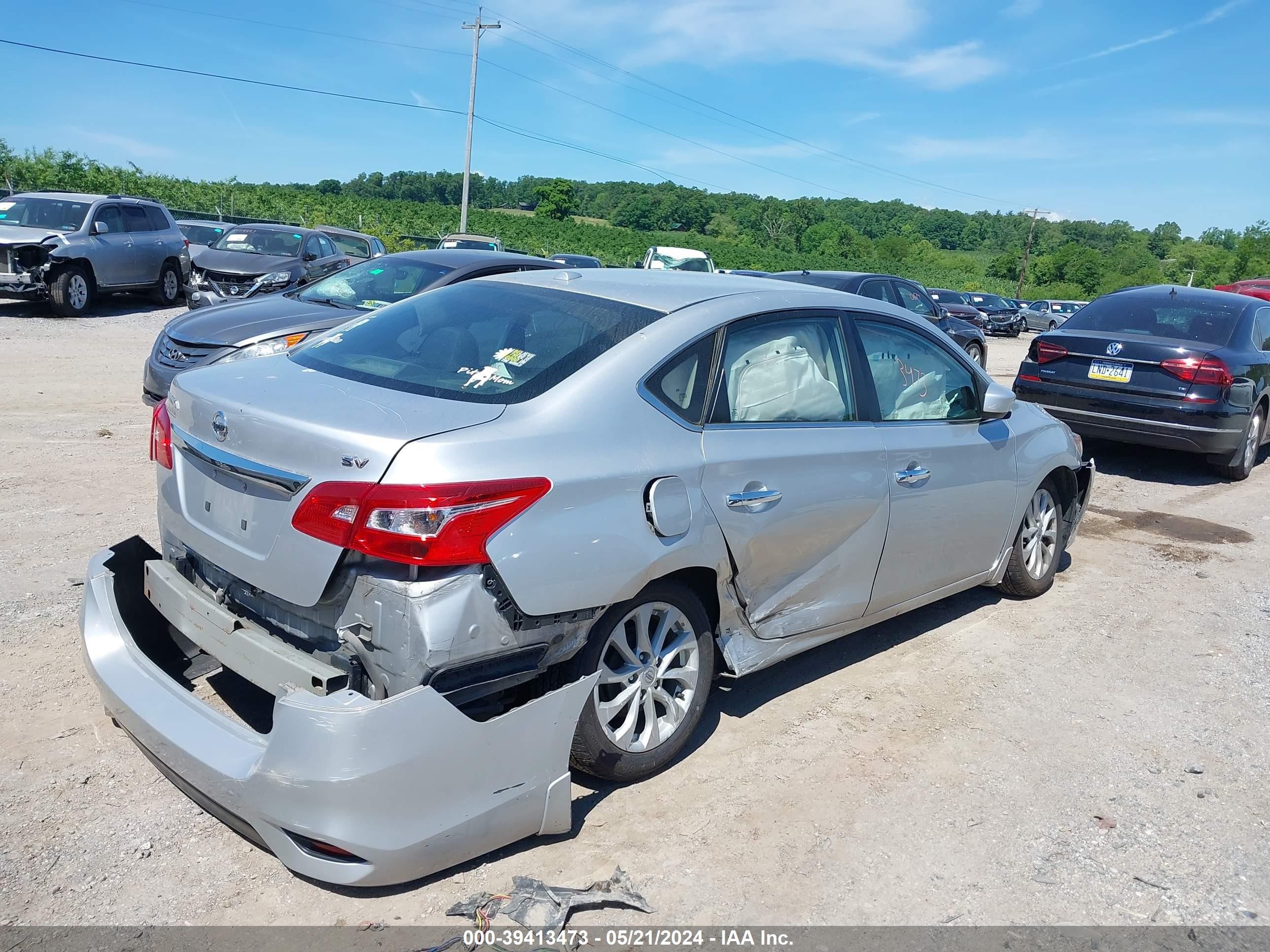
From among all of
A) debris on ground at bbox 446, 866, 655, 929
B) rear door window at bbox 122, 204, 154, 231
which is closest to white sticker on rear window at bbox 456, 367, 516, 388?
debris on ground at bbox 446, 866, 655, 929

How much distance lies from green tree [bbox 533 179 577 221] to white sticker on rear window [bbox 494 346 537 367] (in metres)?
83.1

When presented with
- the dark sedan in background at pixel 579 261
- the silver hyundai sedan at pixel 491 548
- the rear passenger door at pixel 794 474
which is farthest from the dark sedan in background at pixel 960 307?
the silver hyundai sedan at pixel 491 548

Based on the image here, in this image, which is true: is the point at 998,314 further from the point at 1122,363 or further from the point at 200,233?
the point at 1122,363

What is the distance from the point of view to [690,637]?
3.54 m

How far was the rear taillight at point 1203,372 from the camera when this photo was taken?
870 cm

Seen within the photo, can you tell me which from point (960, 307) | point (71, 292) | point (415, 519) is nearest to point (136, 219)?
point (71, 292)

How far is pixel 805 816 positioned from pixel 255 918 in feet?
5.75

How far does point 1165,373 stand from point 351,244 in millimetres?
13944

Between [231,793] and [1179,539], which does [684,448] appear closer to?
[231,793]

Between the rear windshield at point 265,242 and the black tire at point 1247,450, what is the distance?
13.3 meters

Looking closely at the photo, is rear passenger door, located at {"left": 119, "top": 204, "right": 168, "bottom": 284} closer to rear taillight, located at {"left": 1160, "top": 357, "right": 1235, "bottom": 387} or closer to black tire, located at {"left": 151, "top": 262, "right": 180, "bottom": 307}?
black tire, located at {"left": 151, "top": 262, "right": 180, "bottom": 307}

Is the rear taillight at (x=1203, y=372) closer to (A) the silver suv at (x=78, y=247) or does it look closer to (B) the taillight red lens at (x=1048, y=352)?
(B) the taillight red lens at (x=1048, y=352)

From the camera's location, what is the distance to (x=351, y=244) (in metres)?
18.2

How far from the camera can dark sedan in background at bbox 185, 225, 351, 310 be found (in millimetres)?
15484
